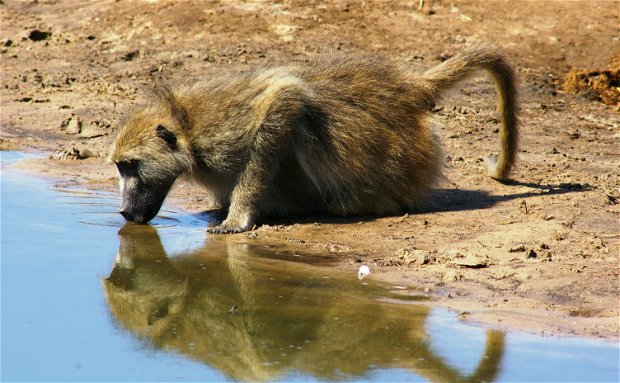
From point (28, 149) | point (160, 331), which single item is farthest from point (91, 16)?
point (160, 331)

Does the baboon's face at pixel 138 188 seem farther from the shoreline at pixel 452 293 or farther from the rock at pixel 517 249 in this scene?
the rock at pixel 517 249

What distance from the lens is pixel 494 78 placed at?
801cm

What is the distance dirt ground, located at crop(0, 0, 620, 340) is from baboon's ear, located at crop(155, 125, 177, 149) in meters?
0.81

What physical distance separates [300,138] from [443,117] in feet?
10.7

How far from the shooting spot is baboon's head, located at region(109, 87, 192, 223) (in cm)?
721

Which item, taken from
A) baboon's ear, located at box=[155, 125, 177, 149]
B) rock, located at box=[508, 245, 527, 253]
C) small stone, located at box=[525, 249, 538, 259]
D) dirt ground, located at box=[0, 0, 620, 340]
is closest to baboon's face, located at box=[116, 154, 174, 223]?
baboon's ear, located at box=[155, 125, 177, 149]

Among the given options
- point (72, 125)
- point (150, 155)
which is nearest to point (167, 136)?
point (150, 155)

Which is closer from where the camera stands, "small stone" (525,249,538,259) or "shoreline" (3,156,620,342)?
"shoreline" (3,156,620,342)

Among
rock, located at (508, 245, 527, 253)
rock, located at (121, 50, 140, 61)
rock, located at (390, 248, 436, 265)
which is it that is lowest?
rock, located at (121, 50, 140, 61)

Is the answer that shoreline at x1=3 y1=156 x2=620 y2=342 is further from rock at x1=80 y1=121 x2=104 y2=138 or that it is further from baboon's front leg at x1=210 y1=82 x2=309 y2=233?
rock at x1=80 y1=121 x2=104 y2=138

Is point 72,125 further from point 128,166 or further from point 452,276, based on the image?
point 452,276

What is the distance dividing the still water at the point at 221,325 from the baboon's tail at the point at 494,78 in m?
2.02

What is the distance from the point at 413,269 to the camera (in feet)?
20.9

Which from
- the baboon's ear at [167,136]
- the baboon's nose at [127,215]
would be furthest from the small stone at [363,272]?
the baboon's nose at [127,215]
